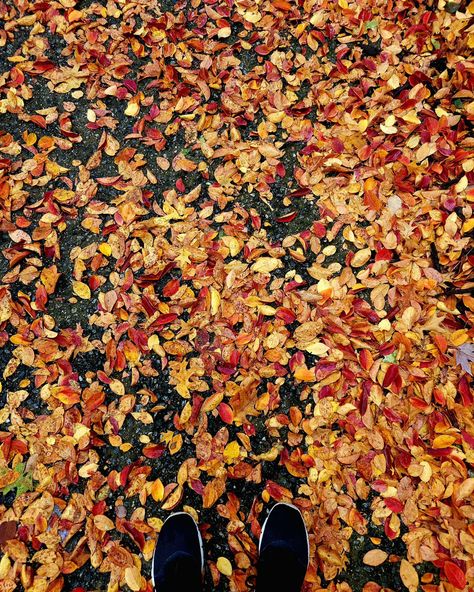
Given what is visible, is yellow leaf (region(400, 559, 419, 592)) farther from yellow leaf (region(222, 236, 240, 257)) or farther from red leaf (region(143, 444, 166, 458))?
yellow leaf (region(222, 236, 240, 257))

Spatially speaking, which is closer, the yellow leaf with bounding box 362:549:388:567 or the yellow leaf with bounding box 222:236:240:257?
the yellow leaf with bounding box 362:549:388:567

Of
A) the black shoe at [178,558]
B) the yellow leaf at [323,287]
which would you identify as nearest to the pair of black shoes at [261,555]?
the black shoe at [178,558]

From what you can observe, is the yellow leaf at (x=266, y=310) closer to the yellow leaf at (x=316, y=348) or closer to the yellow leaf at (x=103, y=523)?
the yellow leaf at (x=316, y=348)

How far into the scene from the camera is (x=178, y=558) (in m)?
2.08

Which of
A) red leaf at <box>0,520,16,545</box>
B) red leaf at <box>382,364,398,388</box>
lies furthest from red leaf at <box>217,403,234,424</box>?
red leaf at <box>0,520,16,545</box>

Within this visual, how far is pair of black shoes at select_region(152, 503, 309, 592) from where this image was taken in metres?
2.05

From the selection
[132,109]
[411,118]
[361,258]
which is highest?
[411,118]

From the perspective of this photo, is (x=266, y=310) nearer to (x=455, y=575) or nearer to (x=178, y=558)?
(x=178, y=558)

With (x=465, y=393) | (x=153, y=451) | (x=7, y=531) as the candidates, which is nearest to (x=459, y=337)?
(x=465, y=393)

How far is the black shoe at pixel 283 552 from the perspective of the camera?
204 cm

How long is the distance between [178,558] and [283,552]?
1.49 ft

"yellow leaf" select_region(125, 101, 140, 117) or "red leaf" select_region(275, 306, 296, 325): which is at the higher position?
"yellow leaf" select_region(125, 101, 140, 117)

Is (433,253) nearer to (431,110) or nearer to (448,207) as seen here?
(448,207)

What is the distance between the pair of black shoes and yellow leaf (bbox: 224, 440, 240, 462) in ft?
0.98
